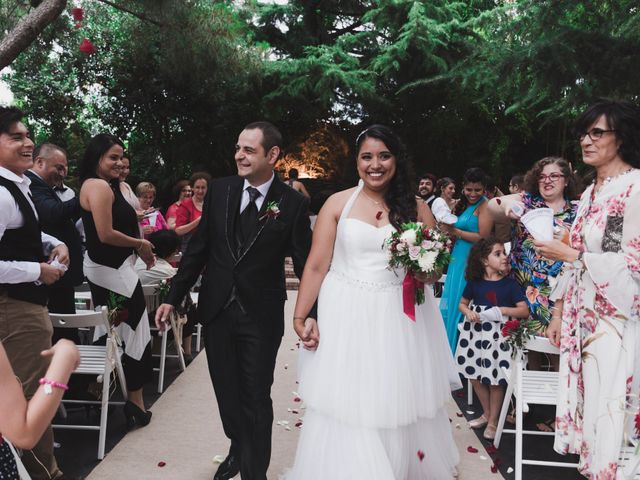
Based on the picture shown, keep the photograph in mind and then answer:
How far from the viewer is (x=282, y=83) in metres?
15.6

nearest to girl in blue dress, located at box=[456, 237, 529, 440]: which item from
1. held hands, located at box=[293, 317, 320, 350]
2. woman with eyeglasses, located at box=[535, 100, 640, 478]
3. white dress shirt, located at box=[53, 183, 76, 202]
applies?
woman with eyeglasses, located at box=[535, 100, 640, 478]

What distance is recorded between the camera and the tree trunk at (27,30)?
8398mm

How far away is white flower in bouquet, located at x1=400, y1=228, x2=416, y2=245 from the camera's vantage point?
3047 millimetres

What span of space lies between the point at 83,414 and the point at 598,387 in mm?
4030

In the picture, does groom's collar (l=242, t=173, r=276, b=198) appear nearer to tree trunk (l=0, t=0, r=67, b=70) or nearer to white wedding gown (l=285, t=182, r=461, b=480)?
white wedding gown (l=285, t=182, r=461, b=480)

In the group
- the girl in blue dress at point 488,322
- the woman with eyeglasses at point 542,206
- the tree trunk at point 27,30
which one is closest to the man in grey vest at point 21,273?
the girl in blue dress at point 488,322

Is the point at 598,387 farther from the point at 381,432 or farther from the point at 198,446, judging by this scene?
the point at 198,446

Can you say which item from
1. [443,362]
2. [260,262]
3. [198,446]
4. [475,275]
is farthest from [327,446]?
[475,275]

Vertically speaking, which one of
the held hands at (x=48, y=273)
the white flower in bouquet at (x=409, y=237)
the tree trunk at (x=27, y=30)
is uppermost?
the tree trunk at (x=27, y=30)

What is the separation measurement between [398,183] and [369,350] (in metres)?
0.98

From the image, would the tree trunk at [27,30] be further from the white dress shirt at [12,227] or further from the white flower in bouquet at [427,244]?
the white flower in bouquet at [427,244]

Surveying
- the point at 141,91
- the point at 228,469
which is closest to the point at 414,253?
the point at 228,469

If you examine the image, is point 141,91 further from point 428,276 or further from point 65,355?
point 65,355

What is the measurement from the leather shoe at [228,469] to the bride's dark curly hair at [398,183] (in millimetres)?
1817
